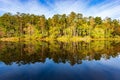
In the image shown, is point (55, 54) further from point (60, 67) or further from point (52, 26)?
point (52, 26)

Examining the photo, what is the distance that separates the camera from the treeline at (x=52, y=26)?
304 ft

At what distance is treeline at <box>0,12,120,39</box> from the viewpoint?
92.6 m

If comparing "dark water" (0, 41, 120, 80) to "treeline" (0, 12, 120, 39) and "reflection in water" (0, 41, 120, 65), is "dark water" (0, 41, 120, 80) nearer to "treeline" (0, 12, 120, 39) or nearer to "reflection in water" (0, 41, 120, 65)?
"reflection in water" (0, 41, 120, 65)

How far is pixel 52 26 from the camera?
3826 inches

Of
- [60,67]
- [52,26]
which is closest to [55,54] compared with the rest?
[60,67]

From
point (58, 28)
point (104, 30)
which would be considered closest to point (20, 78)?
point (58, 28)

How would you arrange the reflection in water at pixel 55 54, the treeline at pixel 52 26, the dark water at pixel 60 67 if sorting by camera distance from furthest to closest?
the treeline at pixel 52 26 → the reflection in water at pixel 55 54 → the dark water at pixel 60 67

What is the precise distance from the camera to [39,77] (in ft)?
42.1

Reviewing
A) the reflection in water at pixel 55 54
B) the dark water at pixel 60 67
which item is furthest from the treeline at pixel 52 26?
the dark water at pixel 60 67

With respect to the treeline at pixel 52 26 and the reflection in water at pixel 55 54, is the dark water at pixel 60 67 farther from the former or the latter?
the treeline at pixel 52 26

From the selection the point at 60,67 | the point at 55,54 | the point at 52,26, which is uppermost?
the point at 52,26

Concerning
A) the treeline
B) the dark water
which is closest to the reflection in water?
the dark water

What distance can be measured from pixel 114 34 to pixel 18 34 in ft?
172

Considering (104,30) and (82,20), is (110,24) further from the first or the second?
(82,20)
